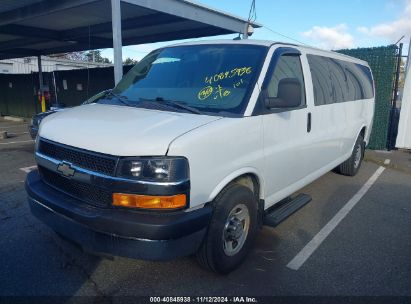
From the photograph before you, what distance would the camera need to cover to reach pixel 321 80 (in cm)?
460

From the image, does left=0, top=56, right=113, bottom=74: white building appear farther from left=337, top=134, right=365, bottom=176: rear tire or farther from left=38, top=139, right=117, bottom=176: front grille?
left=38, top=139, right=117, bottom=176: front grille

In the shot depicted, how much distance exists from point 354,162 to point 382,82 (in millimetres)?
3752

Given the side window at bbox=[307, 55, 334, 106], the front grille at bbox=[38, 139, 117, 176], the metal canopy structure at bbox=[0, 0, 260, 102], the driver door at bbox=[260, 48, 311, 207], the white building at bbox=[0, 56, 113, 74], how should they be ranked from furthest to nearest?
the white building at bbox=[0, 56, 113, 74], the metal canopy structure at bbox=[0, 0, 260, 102], the side window at bbox=[307, 55, 334, 106], the driver door at bbox=[260, 48, 311, 207], the front grille at bbox=[38, 139, 117, 176]

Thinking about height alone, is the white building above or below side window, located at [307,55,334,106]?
above

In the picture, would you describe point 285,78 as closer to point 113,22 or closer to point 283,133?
point 283,133

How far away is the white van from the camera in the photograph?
2572mm

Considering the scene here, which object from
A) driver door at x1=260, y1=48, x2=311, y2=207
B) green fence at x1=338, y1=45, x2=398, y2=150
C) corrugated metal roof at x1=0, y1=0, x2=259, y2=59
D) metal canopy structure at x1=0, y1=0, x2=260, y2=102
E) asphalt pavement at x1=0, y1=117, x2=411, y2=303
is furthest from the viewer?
corrugated metal roof at x1=0, y1=0, x2=259, y2=59

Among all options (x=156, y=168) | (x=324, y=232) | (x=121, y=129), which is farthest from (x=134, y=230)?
(x=324, y=232)

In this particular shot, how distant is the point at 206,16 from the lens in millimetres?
10125

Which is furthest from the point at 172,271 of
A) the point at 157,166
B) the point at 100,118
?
Answer: the point at 100,118

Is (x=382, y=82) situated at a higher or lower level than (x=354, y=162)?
higher

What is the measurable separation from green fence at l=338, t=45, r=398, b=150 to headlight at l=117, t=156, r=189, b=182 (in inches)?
325

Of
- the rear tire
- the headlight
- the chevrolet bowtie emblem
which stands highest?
the headlight

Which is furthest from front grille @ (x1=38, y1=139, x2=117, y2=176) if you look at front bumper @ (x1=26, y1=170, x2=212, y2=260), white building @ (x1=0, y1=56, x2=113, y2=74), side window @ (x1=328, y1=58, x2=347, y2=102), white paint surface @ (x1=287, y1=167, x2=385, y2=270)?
white building @ (x1=0, y1=56, x2=113, y2=74)
